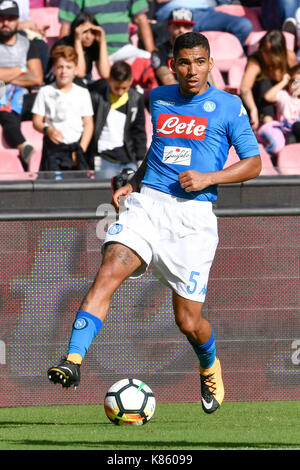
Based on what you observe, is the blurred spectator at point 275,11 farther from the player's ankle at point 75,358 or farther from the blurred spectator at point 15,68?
the player's ankle at point 75,358

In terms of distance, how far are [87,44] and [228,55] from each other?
2.06 meters

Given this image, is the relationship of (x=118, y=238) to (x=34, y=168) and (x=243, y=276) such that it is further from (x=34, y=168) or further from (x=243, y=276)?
(x=34, y=168)

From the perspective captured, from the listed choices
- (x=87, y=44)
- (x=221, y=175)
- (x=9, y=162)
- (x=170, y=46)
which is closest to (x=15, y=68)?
(x=87, y=44)

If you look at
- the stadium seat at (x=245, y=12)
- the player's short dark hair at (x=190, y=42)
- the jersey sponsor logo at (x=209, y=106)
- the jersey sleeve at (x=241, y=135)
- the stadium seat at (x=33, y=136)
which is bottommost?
the jersey sleeve at (x=241, y=135)

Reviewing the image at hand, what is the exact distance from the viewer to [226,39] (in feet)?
43.4

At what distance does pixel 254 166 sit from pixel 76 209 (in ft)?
7.90

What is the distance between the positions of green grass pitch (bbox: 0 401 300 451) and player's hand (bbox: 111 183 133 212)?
5.03 feet

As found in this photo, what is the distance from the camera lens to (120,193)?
21.6 ft

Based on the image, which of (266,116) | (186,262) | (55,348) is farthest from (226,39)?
(186,262)

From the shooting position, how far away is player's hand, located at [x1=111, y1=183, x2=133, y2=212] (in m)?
6.52

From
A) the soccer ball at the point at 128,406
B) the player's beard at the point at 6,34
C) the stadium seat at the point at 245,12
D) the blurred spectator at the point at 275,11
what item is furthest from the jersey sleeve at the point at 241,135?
the stadium seat at the point at 245,12

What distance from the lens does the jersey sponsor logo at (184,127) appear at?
6496mm

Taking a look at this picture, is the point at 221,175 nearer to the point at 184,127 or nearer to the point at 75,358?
the point at 184,127

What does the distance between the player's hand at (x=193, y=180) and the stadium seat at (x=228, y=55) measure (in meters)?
6.74
